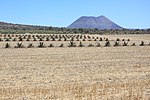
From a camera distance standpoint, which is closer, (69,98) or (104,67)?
(69,98)

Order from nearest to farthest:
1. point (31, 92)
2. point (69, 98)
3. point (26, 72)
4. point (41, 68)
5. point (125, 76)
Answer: point (69, 98) → point (31, 92) → point (125, 76) → point (26, 72) → point (41, 68)

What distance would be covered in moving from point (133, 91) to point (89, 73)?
232 inches

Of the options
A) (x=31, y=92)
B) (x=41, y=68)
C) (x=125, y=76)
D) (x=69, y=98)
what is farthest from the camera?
(x=41, y=68)

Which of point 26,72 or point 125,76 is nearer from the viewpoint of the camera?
point 125,76

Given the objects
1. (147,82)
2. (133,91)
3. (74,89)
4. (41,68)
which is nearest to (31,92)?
(74,89)

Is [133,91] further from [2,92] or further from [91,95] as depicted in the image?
[2,92]

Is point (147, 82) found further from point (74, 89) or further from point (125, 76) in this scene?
point (74, 89)

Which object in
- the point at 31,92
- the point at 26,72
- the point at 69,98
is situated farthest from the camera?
the point at 26,72

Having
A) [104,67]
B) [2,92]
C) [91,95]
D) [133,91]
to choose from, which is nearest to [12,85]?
[2,92]

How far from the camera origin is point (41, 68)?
73.5 ft

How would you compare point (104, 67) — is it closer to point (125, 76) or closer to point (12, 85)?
point (125, 76)

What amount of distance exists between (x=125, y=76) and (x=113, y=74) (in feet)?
2.85

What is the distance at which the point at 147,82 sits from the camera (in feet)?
54.8

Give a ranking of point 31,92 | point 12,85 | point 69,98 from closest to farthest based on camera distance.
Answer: point 69,98, point 31,92, point 12,85
